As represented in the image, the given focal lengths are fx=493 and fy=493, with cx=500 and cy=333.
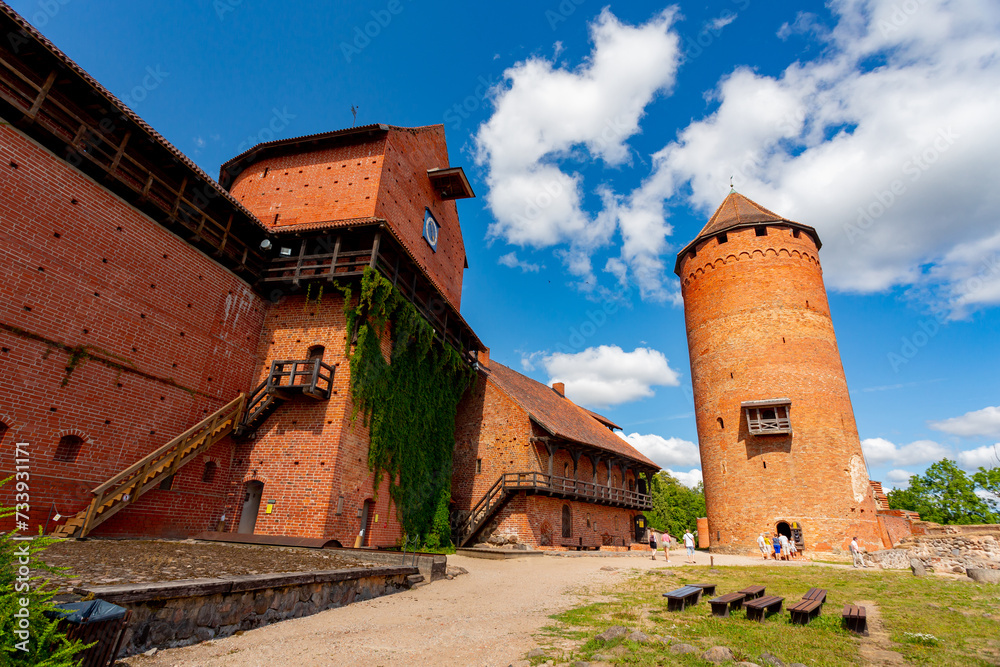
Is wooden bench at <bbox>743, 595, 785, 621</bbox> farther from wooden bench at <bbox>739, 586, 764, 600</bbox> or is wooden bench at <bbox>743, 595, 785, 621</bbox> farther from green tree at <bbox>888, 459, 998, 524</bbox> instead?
green tree at <bbox>888, 459, 998, 524</bbox>

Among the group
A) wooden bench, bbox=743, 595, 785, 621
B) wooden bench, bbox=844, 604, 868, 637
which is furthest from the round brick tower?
wooden bench, bbox=844, 604, 868, 637

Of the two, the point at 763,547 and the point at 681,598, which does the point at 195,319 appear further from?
the point at 763,547

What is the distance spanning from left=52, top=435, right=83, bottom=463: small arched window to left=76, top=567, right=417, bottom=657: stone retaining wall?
274 inches

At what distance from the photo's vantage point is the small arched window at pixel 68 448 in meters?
10.5

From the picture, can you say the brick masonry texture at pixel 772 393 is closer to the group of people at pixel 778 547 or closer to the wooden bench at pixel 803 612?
the group of people at pixel 778 547

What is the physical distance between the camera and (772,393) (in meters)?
26.4

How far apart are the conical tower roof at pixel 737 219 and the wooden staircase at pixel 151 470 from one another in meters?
28.2

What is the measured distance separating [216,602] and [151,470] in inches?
275

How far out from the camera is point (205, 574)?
6781 mm

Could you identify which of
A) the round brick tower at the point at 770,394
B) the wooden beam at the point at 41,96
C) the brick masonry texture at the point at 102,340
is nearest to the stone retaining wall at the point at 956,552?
the round brick tower at the point at 770,394

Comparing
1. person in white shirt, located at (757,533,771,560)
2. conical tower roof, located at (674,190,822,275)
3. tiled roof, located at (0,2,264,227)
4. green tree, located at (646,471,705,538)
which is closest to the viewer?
tiled roof, located at (0,2,264,227)

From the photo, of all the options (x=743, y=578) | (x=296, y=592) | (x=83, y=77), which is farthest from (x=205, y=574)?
(x=743, y=578)

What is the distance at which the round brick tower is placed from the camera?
24.5m

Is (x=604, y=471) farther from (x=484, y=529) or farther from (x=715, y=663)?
(x=715, y=663)
